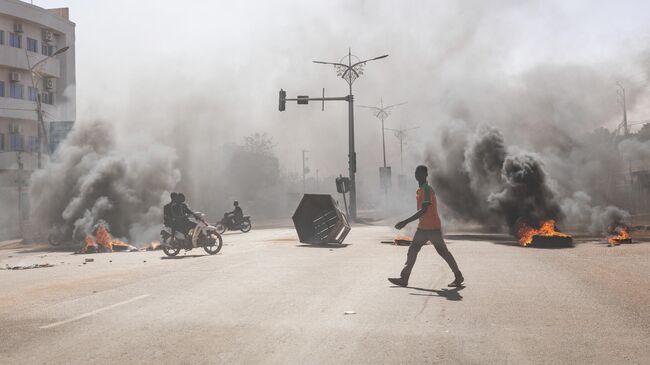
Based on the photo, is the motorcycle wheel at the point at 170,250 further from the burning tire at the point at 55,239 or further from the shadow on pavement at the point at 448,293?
the burning tire at the point at 55,239

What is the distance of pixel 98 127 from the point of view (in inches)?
1471

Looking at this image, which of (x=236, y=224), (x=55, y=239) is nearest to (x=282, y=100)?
(x=236, y=224)

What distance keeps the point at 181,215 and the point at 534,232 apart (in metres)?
11.0

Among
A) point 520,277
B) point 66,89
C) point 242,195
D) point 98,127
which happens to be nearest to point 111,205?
point 98,127

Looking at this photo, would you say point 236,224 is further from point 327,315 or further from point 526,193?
point 327,315

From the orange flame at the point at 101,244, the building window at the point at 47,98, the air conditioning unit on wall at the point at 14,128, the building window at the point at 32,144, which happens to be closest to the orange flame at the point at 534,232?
the orange flame at the point at 101,244

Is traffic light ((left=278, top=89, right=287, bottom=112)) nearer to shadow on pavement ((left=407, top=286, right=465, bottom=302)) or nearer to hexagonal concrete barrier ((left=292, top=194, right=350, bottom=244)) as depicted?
hexagonal concrete barrier ((left=292, top=194, right=350, bottom=244))

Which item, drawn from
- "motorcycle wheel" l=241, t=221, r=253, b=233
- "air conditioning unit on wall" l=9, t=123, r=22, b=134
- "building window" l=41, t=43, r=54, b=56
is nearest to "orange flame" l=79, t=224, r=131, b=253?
"motorcycle wheel" l=241, t=221, r=253, b=233

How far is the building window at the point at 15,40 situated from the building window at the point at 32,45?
3.16ft

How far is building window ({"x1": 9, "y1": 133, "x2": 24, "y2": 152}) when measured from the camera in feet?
176

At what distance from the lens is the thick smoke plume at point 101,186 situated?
3167 centimetres

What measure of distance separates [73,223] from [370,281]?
2372cm

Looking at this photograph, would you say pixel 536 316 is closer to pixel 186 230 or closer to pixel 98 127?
pixel 186 230

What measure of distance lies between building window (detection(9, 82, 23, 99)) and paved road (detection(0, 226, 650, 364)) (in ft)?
147
